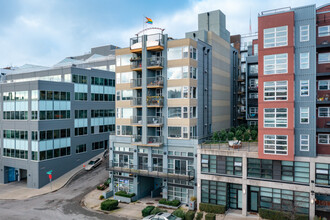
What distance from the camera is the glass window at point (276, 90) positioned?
2650 cm

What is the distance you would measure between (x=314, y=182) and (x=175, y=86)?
18.4 meters

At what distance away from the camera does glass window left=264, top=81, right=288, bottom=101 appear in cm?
2650

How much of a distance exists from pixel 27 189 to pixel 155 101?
26306mm

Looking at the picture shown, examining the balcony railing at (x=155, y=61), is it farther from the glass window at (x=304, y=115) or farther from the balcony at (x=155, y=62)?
the glass window at (x=304, y=115)

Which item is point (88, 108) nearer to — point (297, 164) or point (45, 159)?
point (45, 159)

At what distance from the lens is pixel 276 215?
26.8 meters

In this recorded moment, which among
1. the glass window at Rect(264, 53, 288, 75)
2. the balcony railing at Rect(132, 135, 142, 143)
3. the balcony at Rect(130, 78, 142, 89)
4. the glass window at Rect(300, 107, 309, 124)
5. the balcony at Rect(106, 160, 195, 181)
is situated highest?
the glass window at Rect(264, 53, 288, 75)

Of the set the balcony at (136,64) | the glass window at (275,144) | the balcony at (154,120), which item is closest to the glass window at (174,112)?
the balcony at (154,120)

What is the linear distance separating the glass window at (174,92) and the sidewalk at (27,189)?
77.6 ft

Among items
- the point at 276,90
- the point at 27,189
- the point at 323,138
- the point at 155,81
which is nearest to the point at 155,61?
the point at 155,81

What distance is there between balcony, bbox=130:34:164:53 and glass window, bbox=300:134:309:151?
19.2m

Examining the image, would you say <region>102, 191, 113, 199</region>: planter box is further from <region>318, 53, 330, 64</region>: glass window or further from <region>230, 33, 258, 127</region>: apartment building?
<region>318, 53, 330, 64</region>: glass window

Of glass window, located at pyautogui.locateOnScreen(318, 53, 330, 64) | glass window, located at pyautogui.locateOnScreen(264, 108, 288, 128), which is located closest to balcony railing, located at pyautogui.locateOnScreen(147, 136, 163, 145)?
glass window, located at pyautogui.locateOnScreen(264, 108, 288, 128)

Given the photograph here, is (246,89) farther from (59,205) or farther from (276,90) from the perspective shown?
(59,205)
